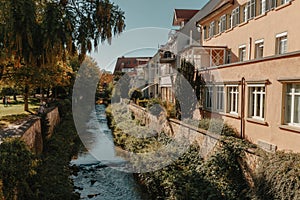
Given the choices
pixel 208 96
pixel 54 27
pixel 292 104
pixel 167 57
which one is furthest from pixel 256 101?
pixel 167 57

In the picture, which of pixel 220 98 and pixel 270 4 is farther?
pixel 220 98

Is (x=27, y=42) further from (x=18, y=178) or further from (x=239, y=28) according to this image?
(x=239, y=28)

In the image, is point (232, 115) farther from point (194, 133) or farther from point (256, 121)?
point (194, 133)

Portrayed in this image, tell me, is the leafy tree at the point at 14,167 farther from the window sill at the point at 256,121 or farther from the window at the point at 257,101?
the window at the point at 257,101

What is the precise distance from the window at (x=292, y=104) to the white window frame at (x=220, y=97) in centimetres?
552

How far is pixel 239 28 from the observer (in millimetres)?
18797

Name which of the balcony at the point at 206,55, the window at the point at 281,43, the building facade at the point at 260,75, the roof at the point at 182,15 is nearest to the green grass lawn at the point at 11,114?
the building facade at the point at 260,75

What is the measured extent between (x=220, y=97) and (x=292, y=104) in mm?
6343

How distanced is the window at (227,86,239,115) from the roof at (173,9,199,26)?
20359 mm

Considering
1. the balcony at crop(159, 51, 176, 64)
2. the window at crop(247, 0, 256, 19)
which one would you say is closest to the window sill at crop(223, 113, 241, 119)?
the window at crop(247, 0, 256, 19)

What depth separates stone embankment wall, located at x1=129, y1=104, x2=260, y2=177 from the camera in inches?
366

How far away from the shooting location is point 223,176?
33.3 ft

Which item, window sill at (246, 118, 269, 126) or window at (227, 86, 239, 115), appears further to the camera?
window at (227, 86, 239, 115)

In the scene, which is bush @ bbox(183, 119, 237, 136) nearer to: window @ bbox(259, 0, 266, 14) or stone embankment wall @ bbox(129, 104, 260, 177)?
stone embankment wall @ bbox(129, 104, 260, 177)
